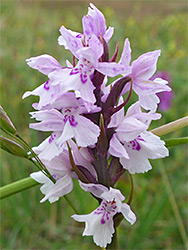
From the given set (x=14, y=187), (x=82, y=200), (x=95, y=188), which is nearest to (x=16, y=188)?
(x=14, y=187)

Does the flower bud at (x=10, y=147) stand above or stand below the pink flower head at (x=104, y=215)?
above

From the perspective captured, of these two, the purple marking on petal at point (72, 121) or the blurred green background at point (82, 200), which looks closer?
the purple marking on petal at point (72, 121)

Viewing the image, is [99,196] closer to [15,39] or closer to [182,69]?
[182,69]

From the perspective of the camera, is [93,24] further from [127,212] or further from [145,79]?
[127,212]

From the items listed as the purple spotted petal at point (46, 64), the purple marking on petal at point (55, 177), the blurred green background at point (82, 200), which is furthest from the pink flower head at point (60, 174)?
the blurred green background at point (82, 200)

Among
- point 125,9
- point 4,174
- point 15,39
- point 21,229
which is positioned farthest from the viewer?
point 125,9

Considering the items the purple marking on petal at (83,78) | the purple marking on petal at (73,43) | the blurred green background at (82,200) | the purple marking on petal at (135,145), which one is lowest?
the blurred green background at (82,200)

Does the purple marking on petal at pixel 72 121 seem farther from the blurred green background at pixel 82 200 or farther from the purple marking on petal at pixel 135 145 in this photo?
the blurred green background at pixel 82 200

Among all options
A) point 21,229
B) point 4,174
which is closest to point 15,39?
point 4,174

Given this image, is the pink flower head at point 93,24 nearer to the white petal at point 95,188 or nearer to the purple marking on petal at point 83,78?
the purple marking on petal at point 83,78
